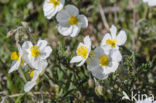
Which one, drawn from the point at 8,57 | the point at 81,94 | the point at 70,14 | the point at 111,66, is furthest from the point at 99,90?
the point at 8,57

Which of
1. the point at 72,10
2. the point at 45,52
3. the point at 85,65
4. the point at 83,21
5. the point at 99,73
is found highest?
the point at 72,10

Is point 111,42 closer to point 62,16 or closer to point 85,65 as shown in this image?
point 85,65

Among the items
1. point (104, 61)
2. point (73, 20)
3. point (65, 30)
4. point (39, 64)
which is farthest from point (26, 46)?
point (104, 61)

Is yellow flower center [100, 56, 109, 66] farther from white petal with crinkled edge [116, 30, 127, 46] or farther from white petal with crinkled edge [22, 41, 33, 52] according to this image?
white petal with crinkled edge [22, 41, 33, 52]

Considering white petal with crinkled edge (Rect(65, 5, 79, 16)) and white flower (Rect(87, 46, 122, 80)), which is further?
white petal with crinkled edge (Rect(65, 5, 79, 16))

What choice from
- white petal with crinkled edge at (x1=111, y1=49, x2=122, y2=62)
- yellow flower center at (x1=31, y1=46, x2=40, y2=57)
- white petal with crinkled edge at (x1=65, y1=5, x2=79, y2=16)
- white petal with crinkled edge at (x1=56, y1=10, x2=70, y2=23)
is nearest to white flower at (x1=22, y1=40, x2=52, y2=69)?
yellow flower center at (x1=31, y1=46, x2=40, y2=57)

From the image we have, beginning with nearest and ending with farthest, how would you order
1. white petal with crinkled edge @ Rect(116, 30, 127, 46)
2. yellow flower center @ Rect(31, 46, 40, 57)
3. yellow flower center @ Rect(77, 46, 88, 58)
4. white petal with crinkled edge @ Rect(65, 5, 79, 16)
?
yellow flower center @ Rect(77, 46, 88, 58), white petal with crinkled edge @ Rect(116, 30, 127, 46), yellow flower center @ Rect(31, 46, 40, 57), white petal with crinkled edge @ Rect(65, 5, 79, 16)

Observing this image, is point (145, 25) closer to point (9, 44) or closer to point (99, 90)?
point (99, 90)
